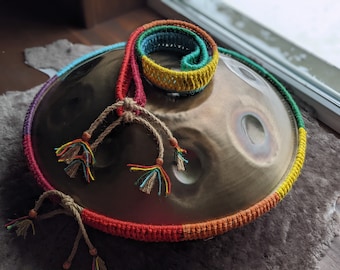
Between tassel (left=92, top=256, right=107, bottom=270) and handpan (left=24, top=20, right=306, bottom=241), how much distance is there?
0.07 metres

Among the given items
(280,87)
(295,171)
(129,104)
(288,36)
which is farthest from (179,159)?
(288,36)

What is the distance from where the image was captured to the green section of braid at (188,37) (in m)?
0.77

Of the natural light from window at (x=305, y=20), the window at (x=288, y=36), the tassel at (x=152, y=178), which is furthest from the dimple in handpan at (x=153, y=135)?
the natural light from window at (x=305, y=20)

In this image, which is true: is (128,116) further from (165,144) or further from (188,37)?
(188,37)

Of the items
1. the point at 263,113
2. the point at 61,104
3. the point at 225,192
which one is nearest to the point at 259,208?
the point at 225,192

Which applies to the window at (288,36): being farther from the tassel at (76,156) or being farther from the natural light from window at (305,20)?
the tassel at (76,156)

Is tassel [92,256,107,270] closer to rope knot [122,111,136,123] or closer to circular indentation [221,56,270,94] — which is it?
rope knot [122,111,136,123]

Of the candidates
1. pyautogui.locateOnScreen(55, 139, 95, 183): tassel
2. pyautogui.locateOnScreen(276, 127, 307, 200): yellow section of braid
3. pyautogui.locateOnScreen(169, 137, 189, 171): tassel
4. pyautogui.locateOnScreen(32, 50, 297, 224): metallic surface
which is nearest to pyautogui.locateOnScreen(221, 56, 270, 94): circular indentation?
pyautogui.locateOnScreen(32, 50, 297, 224): metallic surface

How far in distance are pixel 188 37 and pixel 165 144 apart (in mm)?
218

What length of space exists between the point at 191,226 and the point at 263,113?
0.26 m

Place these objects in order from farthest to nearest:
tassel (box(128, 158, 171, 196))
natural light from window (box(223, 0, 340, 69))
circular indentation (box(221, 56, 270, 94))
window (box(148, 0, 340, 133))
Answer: natural light from window (box(223, 0, 340, 69)) < window (box(148, 0, 340, 133)) < circular indentation (box(221, 56, 270, 94)) < tassel (box(128, 158, 171, 196))

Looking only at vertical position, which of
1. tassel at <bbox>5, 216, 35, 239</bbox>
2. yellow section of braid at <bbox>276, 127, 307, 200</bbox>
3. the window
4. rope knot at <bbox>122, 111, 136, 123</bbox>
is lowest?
tassel at <bbox>5, 216, 35, 239</bbox>

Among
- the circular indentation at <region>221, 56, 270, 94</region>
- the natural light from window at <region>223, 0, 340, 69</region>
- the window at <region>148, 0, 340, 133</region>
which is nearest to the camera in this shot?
the circular indentation at <region>221, 56, 270, 94</region>

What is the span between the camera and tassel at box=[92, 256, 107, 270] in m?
0.76
